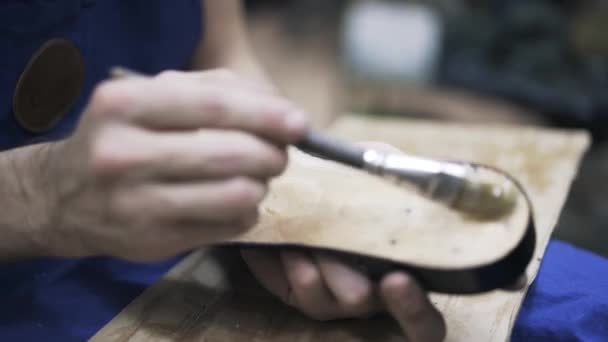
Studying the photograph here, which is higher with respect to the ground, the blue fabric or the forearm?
the forearm

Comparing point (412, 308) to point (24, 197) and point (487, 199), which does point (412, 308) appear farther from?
point (24, 197)

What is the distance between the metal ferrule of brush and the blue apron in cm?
18

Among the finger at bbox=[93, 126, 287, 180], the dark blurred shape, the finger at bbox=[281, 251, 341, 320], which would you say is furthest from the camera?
the dark blurred shape

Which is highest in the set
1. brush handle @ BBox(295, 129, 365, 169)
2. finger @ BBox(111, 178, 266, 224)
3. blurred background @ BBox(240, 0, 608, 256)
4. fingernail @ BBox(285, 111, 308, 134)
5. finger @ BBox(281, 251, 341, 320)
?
fingernail @ BBox(285, 111, 308, 134)

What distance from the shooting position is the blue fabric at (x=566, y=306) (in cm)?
54

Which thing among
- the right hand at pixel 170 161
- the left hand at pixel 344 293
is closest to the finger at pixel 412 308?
the left hand at pixel 344 293

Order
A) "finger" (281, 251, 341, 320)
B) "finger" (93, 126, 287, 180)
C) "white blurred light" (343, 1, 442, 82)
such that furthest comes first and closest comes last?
"white blurred light" (343, 1, 442, 82)
"finger" (281, 251, 341, 320)
"finger" (93, 126, 287, 180)

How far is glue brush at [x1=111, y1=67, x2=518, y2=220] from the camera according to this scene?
45cm

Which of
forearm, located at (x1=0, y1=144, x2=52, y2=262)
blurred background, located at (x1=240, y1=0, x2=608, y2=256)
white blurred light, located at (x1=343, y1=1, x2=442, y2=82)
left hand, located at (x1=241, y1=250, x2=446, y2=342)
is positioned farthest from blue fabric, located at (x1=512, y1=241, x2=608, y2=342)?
white blurred light, located at (x1=343, y1=1, x2=442, y2=82)

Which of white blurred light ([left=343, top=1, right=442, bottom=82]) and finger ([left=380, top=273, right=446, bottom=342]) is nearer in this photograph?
finger ([left=380, top=273, right=446, bottom=342])

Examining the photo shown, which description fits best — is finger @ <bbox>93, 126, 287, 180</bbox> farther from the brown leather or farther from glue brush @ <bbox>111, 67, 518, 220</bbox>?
the brown leather

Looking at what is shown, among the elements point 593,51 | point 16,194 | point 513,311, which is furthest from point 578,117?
point 16,194

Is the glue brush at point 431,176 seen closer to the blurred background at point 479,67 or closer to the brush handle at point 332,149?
the brush handle at point 332,149

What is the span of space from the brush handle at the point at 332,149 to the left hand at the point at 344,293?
0.28 feet
